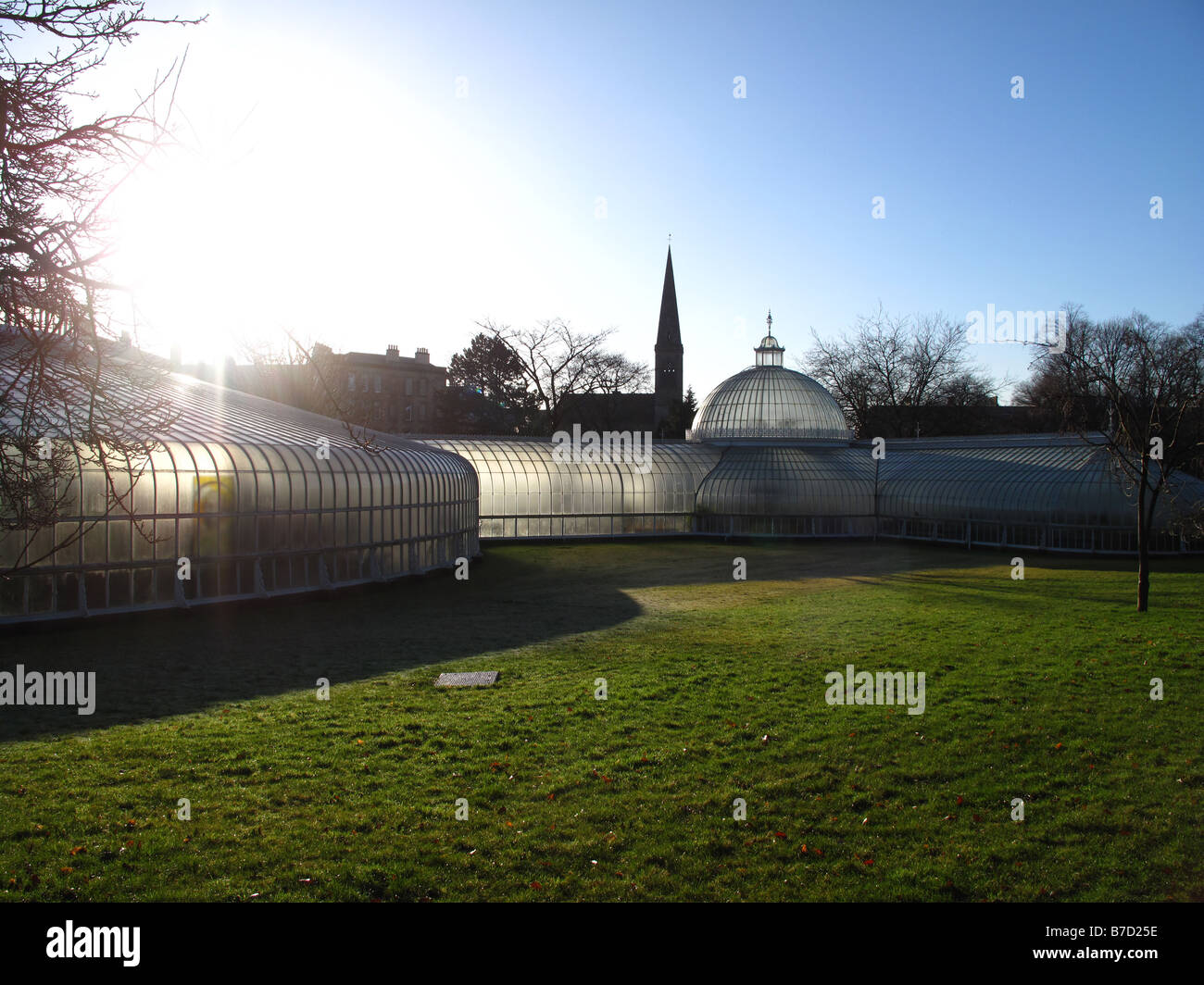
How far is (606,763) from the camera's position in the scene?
357 inches

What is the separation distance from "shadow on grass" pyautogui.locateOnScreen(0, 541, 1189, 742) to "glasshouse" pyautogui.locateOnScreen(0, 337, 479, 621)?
542mm

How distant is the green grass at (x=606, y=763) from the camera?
21.6ft

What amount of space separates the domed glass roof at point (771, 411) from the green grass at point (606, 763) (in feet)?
80.8

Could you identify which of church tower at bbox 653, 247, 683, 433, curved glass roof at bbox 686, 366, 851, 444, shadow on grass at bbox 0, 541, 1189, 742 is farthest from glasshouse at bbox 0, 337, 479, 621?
church tower at bbox 653, 247, 683, 433

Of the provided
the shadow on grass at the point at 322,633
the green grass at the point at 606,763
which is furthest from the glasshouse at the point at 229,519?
the green grass at the point at 606,763

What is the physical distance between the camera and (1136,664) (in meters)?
13.2

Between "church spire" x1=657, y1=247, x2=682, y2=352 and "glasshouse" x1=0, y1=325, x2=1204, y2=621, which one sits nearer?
"glasshouse" x1=0, y1=325, x2=1204, y2=621

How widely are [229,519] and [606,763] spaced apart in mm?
12381

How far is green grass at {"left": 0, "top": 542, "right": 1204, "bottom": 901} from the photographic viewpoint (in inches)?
260

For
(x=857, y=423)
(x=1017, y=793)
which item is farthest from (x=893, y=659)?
(x=857, y=423)

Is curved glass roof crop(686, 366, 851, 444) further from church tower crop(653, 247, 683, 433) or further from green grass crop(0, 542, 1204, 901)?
church tower crop(653, 247, 683, 433)
